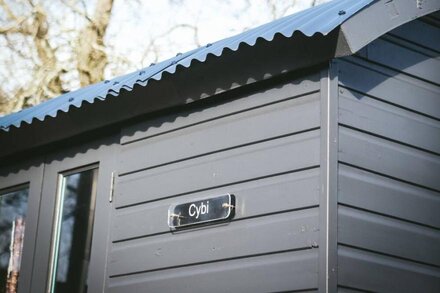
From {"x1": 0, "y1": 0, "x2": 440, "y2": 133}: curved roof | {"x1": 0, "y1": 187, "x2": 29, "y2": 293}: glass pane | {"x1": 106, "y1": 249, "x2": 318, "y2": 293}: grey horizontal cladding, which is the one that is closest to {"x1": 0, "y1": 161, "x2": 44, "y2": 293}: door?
{"x1": 0, "y1": 187, "x2": 29, "y2": 293}: glass pane

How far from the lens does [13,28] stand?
17.2m

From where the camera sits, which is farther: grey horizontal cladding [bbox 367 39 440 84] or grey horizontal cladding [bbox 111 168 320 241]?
grey horizontal cladding [bbox 367 39 440 84]

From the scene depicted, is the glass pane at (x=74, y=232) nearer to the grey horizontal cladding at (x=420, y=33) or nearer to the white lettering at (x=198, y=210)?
the white lettering at (x=198, y=210)

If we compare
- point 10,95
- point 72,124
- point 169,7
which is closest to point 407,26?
point 72,124

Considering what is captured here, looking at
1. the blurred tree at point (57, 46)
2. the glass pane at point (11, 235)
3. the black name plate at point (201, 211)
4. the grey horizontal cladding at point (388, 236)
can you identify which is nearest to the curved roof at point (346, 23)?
the black name plate at point (201, 211)

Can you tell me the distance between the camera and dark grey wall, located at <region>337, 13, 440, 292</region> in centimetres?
588

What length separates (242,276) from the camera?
20.1 ft

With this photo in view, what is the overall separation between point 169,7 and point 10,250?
39.3 ft

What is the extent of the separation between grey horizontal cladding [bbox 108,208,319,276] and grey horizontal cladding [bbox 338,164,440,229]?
0.94 ft

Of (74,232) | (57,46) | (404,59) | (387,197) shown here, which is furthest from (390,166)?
(57,46)

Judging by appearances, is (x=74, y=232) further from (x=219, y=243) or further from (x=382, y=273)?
(x=382, y=273)

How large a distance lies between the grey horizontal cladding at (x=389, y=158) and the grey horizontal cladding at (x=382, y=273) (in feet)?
1.96

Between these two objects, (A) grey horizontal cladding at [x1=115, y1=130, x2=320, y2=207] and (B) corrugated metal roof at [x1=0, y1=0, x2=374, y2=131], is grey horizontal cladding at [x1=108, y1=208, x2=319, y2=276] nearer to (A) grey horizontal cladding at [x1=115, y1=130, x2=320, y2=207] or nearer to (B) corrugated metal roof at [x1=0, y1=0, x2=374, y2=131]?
(A) grey horizontal cladding at [x1=115, y1=130, x2=320, y2=207]

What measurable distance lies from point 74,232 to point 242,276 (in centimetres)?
220
